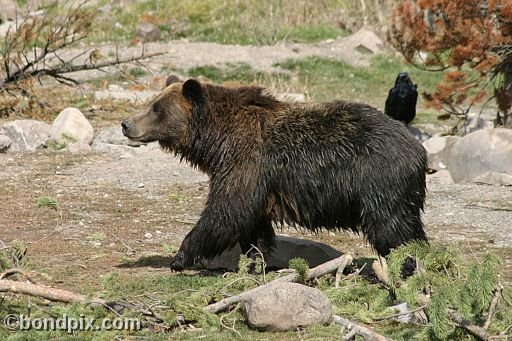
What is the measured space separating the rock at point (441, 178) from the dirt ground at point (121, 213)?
6.9 inches

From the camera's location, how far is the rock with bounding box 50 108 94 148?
48.3 feet

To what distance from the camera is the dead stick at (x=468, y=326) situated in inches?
232

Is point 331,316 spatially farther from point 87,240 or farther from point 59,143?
point 59,143

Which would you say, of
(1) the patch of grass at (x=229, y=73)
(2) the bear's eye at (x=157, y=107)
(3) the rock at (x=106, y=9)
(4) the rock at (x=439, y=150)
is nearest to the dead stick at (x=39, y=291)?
(2) the bear's eye at (x=157, y=107)

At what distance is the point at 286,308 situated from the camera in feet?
20.8

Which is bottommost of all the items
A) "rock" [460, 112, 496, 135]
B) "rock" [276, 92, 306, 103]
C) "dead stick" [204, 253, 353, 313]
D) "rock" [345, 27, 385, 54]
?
"dead stick" [204, 253, 353, 313]

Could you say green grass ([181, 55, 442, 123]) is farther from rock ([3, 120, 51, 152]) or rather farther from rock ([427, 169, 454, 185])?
rock ([427, 169, 454, 185])

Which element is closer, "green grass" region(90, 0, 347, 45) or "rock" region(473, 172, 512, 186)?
"rock" region(473, 172, 512, 186)

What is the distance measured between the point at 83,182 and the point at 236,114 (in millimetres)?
4623

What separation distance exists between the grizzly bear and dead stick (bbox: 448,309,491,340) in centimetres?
170

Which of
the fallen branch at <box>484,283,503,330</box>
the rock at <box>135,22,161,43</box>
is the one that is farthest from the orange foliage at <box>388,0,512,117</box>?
the rock at <box>135,22,161,43</box>

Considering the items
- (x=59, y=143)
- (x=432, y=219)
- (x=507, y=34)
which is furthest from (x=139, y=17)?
(x=432, y=219)

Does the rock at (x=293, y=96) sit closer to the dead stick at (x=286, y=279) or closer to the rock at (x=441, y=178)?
the rock at (x=441, y=178)

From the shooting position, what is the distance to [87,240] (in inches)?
373
